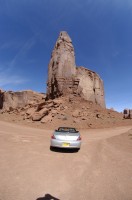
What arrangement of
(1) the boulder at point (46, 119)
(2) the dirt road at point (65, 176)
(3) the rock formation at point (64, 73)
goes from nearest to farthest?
(2) the dirt road at point (65, 176)
(1) the boulder at point (46, 119)
(3) the rock formation at point (64, 73)

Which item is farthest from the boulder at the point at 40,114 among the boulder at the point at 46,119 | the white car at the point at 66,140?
→ the white car at the point at 66,140

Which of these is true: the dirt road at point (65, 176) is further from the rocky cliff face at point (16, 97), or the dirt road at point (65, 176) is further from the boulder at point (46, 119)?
the rocky cliff face at point (16, 97)

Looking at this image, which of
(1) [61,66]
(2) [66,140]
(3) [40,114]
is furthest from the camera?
(1) [61,66]

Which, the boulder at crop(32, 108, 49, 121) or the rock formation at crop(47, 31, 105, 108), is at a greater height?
the rock formation at crop(47, 31, 105, 108)

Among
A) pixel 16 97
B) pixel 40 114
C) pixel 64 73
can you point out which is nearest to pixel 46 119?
pixel 40 114

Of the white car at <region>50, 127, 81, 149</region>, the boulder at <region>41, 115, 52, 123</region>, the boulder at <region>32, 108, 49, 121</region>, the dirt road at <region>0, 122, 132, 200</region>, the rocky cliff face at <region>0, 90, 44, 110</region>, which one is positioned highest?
the rocky cliff face at <region>0, 90, 44, 110</region>

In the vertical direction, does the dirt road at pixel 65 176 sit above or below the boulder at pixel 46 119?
below

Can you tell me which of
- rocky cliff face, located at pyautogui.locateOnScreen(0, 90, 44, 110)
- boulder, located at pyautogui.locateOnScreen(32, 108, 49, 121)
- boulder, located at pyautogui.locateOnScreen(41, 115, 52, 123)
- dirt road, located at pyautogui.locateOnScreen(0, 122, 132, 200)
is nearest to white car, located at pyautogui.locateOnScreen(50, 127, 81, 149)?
dirt road, located at pyautogui.locateOnScreen(0, 122, 132, 200)

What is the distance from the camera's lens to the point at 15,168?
755cm

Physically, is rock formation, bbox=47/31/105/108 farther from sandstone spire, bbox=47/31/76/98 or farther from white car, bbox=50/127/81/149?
white car, bbox=50/127/81/149

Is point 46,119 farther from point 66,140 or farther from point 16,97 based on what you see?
point 16,97

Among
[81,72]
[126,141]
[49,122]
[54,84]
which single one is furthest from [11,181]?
[81,72]

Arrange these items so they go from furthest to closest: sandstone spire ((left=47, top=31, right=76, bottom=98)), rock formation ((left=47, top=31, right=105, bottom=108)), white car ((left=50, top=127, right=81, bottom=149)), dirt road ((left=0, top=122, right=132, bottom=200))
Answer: sandstone spire ((left=47, top=31, right=76, bottom=98)) → rock formation ((left=47, top=31, right=105, bottom=108)) → white car ((left=50, top=127, right=81, bottom=149)) → dirt road ((left=0, top=122, right=132, bottom=200))

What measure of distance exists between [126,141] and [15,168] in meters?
9.40
